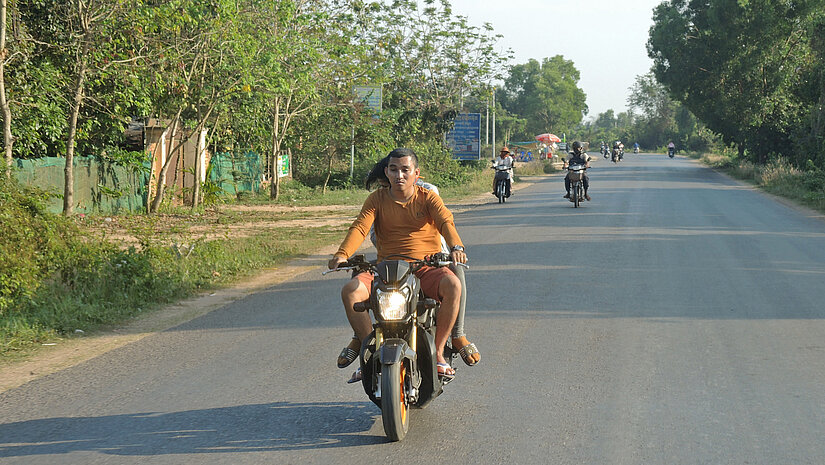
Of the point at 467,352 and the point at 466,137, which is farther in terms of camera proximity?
the point at 466,137

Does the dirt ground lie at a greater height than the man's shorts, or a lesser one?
lesser

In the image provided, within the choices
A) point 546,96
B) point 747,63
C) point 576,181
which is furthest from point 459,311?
point 546,96

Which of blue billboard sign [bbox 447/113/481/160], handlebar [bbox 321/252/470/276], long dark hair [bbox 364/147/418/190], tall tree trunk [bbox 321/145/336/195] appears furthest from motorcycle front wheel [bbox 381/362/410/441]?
blue billboard sign [bbox 447/113/481/160]

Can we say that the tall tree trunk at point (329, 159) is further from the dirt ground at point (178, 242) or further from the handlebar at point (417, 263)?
the handlebar at point (417, 263)

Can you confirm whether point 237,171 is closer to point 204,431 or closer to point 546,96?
point 204,431

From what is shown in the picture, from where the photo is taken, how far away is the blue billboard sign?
41.4m

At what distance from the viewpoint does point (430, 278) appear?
17.7 ft

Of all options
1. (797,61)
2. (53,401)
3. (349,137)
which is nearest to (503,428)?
(53,401)

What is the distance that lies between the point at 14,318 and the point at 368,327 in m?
4.44

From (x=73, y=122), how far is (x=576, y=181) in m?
11.8

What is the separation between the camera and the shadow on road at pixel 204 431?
4.74 m

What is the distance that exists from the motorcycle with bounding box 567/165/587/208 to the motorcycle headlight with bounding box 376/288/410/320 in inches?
699

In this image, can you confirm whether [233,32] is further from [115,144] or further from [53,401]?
[53,401]

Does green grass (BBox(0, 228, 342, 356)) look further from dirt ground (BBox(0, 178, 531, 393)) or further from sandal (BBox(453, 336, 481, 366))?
sandal (BBox(453, 336, 481, 366))
